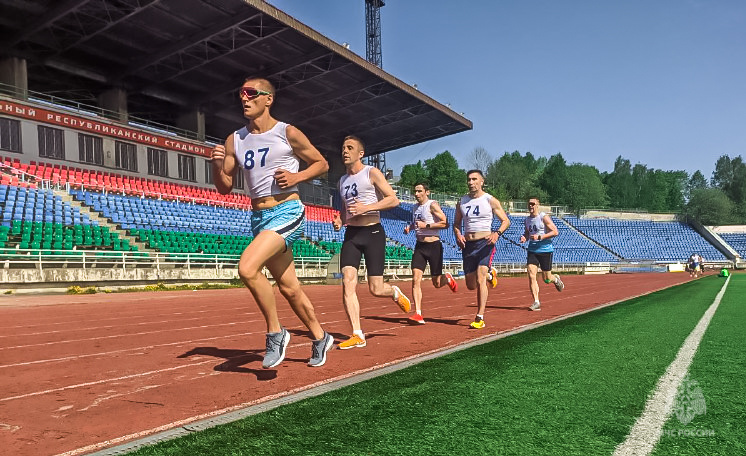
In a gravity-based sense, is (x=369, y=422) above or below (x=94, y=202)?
below

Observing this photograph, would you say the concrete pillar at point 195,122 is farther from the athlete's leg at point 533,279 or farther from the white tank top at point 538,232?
the athlete's leg at point 533,279

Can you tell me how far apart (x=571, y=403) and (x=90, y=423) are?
293 cm

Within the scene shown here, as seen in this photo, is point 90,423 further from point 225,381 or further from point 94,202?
point 94,202

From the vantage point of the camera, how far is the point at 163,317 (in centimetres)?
1052

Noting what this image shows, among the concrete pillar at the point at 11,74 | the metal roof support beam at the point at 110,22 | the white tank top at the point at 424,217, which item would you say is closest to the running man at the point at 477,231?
the white tank top at the point at 424,217

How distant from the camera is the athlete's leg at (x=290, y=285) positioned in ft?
→ 15.2

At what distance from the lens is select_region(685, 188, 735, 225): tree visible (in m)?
64.7

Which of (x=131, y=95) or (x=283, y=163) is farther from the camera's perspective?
(x=131, y=95)

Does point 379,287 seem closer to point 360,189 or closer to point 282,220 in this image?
point 360,189

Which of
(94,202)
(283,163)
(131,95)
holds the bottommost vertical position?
(283,163)

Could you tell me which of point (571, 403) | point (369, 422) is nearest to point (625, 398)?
point (571, 403)

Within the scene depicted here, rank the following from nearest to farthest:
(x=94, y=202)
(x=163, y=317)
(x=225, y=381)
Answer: (x=225, y=381) → (x=163, y=317) → (x=94, y=202)

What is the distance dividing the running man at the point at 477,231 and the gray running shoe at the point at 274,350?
4.35 meters

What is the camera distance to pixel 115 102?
109 ft
